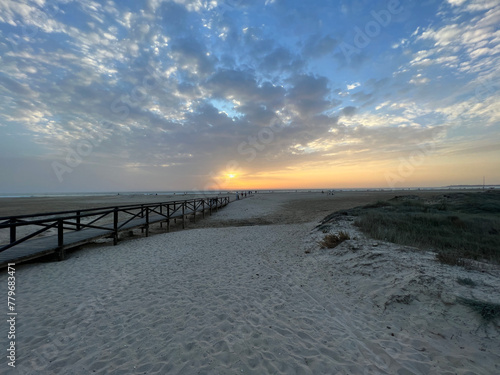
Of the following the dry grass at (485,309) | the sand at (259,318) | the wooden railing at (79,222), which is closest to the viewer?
the sand at (259,318)

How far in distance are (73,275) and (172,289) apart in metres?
3.15

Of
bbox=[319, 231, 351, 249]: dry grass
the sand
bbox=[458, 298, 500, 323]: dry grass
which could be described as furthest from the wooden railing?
bbox=[458, 298, 500, 323]: dry grass

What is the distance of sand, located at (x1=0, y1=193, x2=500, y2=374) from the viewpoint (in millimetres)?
2857

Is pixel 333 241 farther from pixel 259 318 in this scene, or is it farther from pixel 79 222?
pixel 79 222

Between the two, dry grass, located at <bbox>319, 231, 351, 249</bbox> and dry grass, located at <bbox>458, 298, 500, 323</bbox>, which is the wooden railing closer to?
dry grass, located at <bbox>319, 231, 351, 249</bbox>

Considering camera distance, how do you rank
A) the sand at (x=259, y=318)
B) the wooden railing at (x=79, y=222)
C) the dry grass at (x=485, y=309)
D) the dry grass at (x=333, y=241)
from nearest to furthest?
the sand at (x=259, y=318), the dry grass at (x=485, y=309), the wooden railing at (x=79, y=222), the dry grass at (x=333, y=241)

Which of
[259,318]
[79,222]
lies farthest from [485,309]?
[79,222]

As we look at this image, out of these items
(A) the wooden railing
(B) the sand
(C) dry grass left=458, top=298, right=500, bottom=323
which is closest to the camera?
(B) the sand

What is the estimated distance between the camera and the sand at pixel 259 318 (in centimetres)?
286

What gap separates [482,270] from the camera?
494 centimetres

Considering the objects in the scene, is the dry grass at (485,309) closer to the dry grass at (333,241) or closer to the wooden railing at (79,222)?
the dry grass at (333,241)

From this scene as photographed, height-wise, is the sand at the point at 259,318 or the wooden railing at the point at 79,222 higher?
the wooden railing at the point at 79,222

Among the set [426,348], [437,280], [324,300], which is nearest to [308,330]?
[324,300]

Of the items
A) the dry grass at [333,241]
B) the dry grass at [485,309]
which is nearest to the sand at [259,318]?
the dry grass at [485,309]
